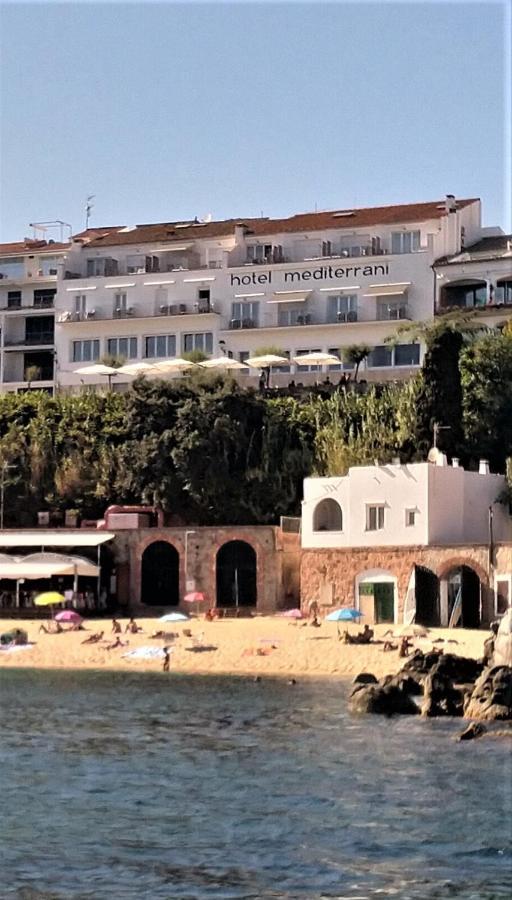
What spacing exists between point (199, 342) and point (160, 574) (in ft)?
77.8

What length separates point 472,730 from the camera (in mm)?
38188

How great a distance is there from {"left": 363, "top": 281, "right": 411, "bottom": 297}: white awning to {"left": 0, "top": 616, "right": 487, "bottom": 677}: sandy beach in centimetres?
2772

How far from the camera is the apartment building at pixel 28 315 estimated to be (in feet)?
313

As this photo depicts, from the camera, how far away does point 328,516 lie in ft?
220

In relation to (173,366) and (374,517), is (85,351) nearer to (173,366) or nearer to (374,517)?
(173,366)

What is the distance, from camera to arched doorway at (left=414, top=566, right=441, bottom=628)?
Answer: 2418 inches

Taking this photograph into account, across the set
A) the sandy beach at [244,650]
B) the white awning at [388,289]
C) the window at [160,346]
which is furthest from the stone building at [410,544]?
the window at [160,346]

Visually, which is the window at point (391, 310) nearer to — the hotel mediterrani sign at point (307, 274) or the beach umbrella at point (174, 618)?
the hotel mediterrani sign at point (307, 274)

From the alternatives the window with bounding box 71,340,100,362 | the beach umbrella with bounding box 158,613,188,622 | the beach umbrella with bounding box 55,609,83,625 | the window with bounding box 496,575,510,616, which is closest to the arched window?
the beach umbrella with bounding box 158,613,188,622

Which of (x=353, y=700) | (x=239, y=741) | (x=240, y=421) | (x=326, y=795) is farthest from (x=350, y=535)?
(x=326, y=795)

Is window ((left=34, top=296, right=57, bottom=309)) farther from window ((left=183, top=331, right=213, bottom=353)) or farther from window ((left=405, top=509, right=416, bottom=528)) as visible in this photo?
window ((left=405, top=509, right=416, bottom=528))

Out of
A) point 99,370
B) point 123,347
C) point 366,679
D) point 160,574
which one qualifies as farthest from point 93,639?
point 123,347

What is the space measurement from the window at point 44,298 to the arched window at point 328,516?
3462 centimetres

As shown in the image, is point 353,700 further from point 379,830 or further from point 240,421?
point 240,421
